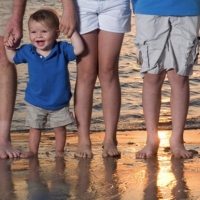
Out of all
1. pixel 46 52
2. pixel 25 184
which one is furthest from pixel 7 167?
pixel 46 52

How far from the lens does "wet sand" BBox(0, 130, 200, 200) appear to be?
12.8 ft

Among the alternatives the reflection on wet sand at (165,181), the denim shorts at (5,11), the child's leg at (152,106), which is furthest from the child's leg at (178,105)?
the denim shorts at (5,11)

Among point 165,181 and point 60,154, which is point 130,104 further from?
point 165,181

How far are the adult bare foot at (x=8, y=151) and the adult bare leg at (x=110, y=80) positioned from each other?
66 cm

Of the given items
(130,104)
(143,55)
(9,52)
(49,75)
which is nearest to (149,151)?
(143,55)

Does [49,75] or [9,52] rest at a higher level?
[9,52]

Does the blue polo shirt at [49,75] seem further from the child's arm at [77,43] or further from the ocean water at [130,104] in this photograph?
the ocean water at [130,104]

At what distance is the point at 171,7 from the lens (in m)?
4.93

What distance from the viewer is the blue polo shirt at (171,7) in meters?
4.93

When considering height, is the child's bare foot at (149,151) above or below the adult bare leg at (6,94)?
below

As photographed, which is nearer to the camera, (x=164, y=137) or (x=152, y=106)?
(x=152, y=106)

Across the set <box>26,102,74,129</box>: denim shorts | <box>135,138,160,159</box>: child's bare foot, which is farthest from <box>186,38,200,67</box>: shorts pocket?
<box>26,102,74,129</box>: denim shorts

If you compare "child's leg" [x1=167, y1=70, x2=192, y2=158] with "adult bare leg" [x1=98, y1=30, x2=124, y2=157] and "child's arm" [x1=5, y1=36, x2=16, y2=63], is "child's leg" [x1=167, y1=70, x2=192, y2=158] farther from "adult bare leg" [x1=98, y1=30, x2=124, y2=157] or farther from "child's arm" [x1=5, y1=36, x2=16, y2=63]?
"child's arm" [x1=5, y1=36, x2=16, y2=63]

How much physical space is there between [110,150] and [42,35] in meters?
1.00
